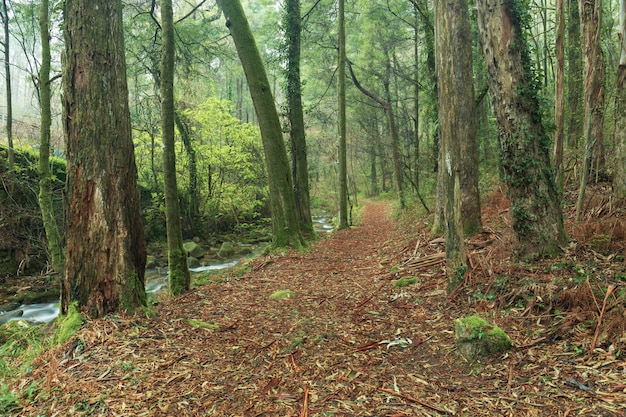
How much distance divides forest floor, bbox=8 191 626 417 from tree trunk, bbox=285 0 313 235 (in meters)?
7.13

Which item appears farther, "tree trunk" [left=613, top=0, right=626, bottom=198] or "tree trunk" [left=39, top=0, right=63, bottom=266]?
"tree trunk" [left=39, top=0, right=63, bottom=266]

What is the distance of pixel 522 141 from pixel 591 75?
8.40ft

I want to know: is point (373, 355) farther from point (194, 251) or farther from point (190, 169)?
point (190, 169)

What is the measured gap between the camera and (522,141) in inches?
183

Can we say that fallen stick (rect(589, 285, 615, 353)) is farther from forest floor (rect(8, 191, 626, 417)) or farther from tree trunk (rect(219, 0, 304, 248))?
tree trunk (rect(219, 0, 304, 248))

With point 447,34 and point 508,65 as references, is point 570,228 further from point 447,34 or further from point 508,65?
point 447,34

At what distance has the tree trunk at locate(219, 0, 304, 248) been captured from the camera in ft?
30.1

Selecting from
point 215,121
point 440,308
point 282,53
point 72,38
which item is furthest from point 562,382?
point 215,121

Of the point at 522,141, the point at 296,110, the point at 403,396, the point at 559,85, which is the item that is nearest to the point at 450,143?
the point at 522,141

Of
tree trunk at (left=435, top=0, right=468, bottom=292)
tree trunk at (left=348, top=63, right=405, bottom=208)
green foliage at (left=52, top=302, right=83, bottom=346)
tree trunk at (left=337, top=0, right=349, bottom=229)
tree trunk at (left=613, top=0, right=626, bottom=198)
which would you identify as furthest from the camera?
tree trunk at (left=348, top=63, right=405, bottom=208)

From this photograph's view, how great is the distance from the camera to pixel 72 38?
3.77 meters

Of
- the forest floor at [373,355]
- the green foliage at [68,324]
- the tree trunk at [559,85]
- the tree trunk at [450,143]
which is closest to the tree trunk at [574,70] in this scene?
the tree trunk at [559,85]

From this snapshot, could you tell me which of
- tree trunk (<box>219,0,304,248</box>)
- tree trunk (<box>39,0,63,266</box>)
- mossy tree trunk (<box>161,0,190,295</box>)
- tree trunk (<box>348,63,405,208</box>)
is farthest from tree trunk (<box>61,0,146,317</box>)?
tree trunk (<box>348,63,405,208</box>)

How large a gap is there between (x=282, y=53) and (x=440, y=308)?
10.9 meters
